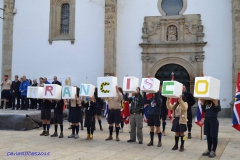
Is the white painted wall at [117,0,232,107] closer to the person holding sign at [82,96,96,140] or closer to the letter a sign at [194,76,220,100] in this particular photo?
the person holding sign at [82,96,96,140]

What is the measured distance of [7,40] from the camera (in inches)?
717

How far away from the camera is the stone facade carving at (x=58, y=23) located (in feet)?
58.5

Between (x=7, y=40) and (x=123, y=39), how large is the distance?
7.20 metres

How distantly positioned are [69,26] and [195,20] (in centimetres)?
744

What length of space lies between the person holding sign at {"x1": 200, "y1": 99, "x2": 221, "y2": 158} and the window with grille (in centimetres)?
1320

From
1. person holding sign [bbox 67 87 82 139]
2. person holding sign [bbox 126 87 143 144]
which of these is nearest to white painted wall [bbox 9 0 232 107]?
person holding sign [bbox 67 87 82 139]

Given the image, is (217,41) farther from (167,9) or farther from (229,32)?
(167,9)

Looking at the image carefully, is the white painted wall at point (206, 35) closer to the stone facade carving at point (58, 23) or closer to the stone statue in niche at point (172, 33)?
the stone statue in niche at point (172, 33)

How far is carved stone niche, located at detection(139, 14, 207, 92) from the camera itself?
16250 mm

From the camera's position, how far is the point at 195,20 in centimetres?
1642

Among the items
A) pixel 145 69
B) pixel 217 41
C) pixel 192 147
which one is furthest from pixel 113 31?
pixel 192 147

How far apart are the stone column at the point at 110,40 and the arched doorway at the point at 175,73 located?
105 inches

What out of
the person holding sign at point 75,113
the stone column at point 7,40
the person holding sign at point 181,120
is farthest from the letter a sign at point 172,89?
the stone column at point 7,40

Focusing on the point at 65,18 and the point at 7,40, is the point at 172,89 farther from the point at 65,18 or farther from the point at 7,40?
the point at 7,40
